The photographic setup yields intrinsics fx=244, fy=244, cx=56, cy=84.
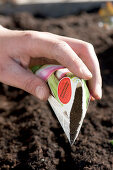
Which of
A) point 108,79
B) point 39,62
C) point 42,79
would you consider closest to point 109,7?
point 108,79

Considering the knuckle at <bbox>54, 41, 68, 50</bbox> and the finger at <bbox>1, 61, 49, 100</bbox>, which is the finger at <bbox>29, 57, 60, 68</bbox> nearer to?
the finger at <bbox>1, 61, 49, 100</bbox>

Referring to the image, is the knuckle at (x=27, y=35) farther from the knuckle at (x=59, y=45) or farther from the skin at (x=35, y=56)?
the knuckle at (x=59, y=45)

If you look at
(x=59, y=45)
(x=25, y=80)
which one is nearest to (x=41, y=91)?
(x=25, y=80)

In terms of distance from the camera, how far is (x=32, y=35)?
123 cm

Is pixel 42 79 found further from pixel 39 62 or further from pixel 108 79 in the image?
pixel 108 79

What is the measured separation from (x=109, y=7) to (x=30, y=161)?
2426 millimetres

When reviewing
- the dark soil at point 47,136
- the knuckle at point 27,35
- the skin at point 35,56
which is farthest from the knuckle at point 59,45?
the dark soil at point 47,136

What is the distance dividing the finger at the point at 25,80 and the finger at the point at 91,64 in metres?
0.22

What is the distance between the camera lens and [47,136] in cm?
145

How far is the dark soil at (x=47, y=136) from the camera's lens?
51.1 inches

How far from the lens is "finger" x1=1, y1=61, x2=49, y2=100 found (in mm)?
1152

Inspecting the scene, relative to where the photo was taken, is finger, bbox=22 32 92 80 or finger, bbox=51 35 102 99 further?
finger, bbox=51 35 102 99

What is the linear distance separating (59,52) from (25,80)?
0.80 ft

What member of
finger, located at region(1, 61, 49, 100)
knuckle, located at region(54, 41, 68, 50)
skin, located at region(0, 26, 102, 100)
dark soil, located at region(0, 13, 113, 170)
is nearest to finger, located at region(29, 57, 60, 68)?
skin, located at region(0, 26, 102, 100)
